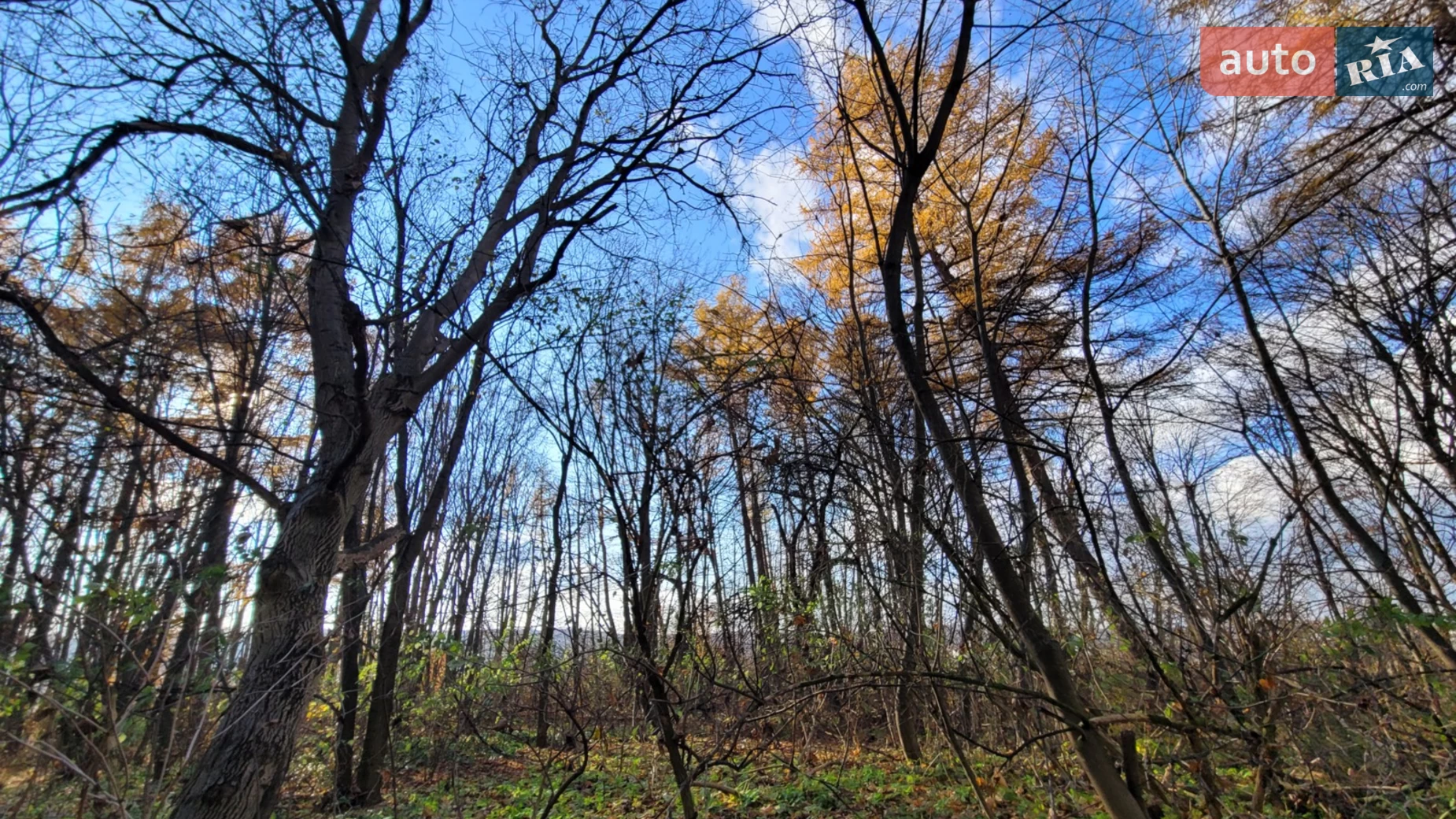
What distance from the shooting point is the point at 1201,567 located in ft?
8.44

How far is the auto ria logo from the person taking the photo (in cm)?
401

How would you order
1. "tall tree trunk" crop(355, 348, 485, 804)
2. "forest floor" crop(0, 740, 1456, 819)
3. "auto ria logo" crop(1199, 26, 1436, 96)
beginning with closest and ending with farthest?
1. "forest floor" crop(0, 740, 1456, 819)
2. "auto ria logo" crop(1199, 26, 1436, 96)
3. "tall tree trunk" crop(355, 348, 485, 804)

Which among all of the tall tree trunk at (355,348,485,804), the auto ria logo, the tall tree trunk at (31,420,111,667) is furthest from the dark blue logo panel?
the tall tree trunk at (31,420,111,667)

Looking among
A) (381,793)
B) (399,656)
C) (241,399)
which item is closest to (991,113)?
(399,656)

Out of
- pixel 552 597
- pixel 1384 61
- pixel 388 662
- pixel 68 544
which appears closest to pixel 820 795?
pixel 552 597

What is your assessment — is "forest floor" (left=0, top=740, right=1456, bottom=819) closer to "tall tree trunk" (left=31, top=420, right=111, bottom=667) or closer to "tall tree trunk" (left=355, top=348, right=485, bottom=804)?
"tall tree trunk" (left=355, top=348, right=485, bottom=804)

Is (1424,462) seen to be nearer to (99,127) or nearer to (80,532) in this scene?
(99,127)

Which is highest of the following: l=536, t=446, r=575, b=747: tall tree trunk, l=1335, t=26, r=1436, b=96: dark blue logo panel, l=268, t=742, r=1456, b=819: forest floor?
l=1335, t=26, r=1436, b=96: dark blue logo panel

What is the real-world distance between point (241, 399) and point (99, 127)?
3758mm

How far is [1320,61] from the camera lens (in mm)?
4273

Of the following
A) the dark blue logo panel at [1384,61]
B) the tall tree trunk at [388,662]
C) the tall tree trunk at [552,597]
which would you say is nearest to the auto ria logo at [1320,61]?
the dark blue logo panel at [1384,61]

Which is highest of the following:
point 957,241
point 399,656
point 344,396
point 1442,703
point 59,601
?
point 957,241

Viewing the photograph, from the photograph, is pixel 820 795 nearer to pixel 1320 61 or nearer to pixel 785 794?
pixel 785 794

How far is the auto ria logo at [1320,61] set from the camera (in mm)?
4012
